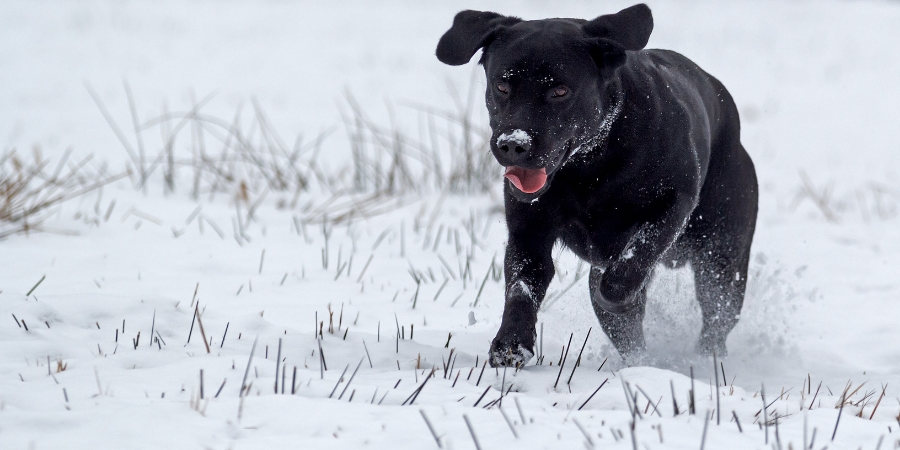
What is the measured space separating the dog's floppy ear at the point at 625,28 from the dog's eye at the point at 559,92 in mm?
219

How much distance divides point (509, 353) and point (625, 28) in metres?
1.11

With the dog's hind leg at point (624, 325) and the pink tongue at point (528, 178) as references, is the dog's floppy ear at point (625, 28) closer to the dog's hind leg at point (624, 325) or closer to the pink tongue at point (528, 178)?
the pink tongue at point (528, 178)

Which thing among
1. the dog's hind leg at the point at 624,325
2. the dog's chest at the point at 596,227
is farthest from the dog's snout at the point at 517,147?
the dog's hind leg at the point at 624,325

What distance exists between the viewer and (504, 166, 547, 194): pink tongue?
10.5 ft

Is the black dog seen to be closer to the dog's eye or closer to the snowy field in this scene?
the dog's eye

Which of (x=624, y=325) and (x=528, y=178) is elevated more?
(x=528, y=178)

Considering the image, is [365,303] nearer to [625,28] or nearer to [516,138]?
[516,138]

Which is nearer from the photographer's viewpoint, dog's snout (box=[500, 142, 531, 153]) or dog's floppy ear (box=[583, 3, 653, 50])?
dog's snout (box=[500, 142, 531, 153])

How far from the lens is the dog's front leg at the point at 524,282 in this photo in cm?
339

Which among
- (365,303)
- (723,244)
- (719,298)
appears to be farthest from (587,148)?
(365,303)

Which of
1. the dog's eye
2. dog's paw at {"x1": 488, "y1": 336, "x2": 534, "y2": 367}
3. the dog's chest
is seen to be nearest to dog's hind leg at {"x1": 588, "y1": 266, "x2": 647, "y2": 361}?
the dog's chest

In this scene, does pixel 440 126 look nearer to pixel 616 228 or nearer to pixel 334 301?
pixel 334 301

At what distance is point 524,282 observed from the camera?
3.52 meters

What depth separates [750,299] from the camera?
15.5ft
